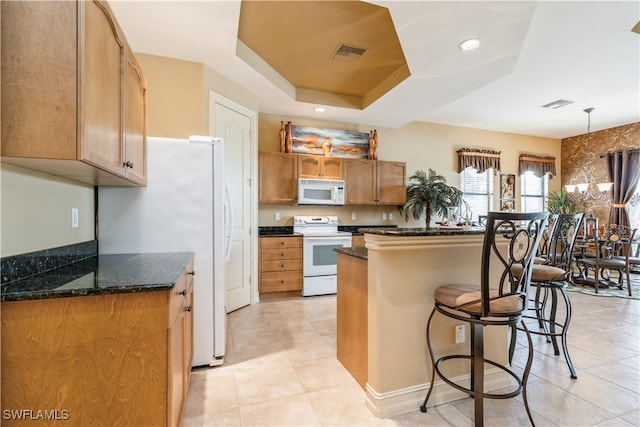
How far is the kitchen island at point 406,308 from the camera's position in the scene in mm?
1691

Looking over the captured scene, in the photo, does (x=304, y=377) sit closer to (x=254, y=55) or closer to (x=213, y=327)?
(x=213, y=327)

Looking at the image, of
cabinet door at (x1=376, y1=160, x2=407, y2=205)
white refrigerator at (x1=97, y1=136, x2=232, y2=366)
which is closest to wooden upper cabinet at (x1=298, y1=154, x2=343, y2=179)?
cabinet door at (x1=376, y1=160, x2=407, y2=205)

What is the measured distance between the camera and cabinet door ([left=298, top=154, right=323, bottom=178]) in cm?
446

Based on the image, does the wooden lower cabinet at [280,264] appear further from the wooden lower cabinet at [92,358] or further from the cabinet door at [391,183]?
the wooden lower cabinet at [92,358]

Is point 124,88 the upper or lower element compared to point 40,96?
upper

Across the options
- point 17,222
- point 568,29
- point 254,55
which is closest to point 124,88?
point 17,222

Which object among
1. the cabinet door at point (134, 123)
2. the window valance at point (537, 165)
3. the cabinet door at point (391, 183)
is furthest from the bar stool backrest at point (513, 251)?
the window valance at point (537, 165)

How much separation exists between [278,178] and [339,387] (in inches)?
118

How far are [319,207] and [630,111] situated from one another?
550cm

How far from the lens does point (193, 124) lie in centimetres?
305

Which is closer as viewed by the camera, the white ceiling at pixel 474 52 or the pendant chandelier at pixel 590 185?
the white ceiling at pixel 474 52

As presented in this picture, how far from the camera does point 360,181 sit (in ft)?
15.7

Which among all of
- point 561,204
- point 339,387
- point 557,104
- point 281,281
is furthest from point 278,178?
point 561,204

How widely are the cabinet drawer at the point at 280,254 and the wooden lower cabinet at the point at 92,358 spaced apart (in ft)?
9.18
